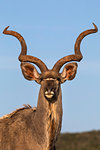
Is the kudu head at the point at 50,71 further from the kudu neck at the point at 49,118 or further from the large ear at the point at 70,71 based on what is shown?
the kudu neck at the point at 49,118

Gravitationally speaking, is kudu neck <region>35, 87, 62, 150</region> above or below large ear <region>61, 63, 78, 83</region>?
below

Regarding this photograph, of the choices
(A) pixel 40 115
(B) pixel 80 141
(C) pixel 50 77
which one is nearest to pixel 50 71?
(C) pixel 50 77

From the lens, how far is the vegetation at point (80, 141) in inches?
1404

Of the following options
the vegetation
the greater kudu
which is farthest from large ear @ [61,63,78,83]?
the vegetation

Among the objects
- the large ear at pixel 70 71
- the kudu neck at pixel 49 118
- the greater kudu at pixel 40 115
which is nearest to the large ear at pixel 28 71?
the greater kudu at pixel 40 115

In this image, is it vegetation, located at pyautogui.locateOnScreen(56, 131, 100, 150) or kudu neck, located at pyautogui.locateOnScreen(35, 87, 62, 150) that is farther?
vegetation, located at pyautogui.locateOnScreen(56, 131, 100, 150)

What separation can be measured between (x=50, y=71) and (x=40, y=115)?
1.18 metres

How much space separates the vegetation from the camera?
117 ft

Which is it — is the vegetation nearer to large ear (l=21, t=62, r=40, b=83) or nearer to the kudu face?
the kudu face

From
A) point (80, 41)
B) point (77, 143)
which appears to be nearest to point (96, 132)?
point (77, 143)

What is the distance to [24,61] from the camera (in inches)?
480

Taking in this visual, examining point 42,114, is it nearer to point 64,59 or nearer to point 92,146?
point 64,59

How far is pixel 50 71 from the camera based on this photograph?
11477 millimetres

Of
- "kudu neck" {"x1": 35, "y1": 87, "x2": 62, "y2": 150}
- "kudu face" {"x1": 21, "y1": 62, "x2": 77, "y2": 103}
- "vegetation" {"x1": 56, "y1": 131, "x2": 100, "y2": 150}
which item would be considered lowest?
"vegetation" {"x1": 56, "y1": 131, "x2": 100, "y2": 150}
